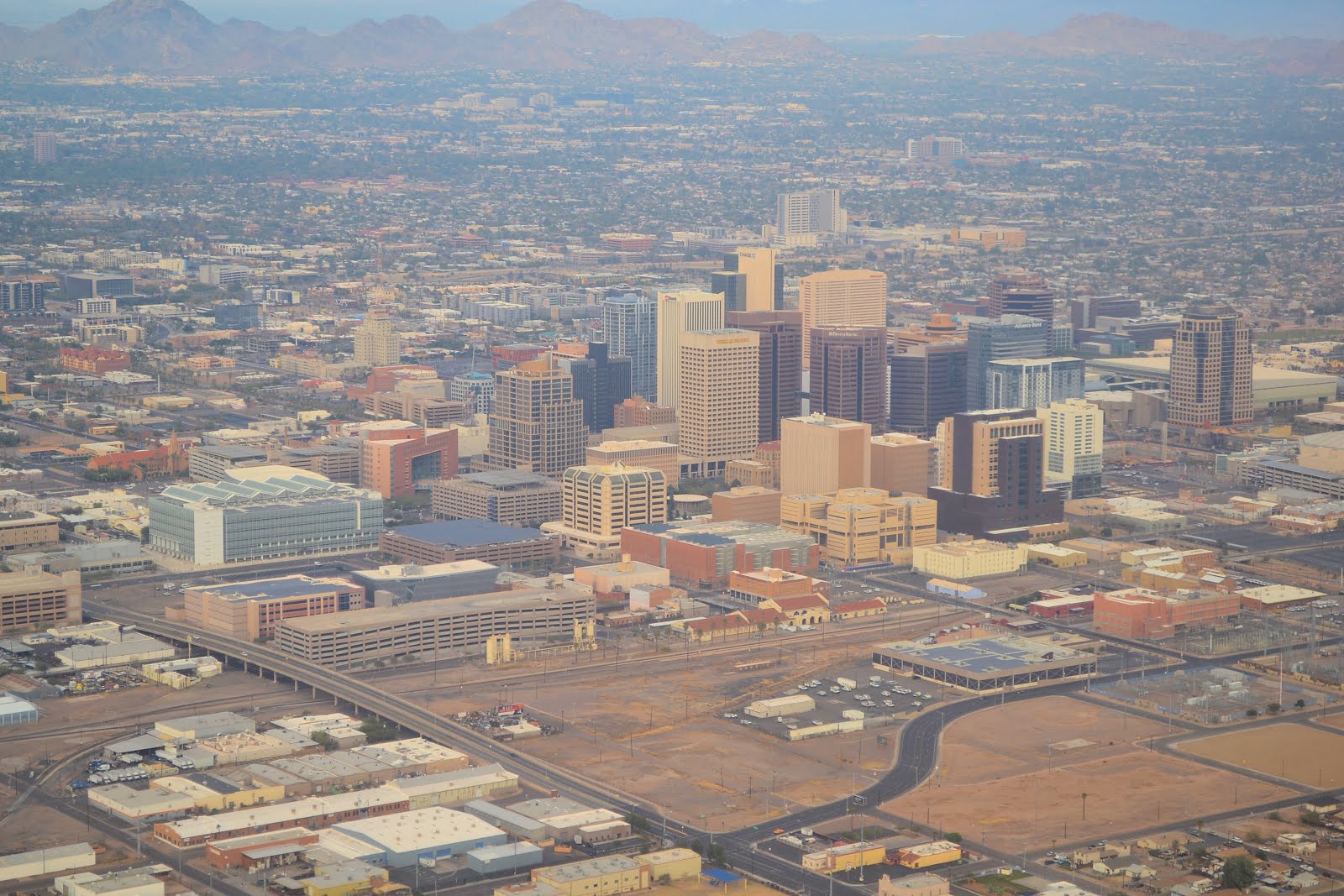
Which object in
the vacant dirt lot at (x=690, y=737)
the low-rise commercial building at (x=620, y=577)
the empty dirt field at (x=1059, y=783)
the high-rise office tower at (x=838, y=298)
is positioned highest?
the high-rise office tower at (x=838, y=298)

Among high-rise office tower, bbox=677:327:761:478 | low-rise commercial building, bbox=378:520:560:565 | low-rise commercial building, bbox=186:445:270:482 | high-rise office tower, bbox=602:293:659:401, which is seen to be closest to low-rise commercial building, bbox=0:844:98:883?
low-rise commercial building, bbox=378:520:560:565

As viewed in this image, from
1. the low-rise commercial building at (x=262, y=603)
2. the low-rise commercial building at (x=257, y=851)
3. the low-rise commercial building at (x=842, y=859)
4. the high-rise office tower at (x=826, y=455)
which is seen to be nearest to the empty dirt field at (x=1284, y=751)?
the low-rise commercial building at (x=842, y=859)

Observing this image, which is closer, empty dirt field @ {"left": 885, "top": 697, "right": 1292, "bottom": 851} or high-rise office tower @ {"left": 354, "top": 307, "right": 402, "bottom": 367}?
empty dirt field @ {"left": 885, "top": 697, "right": 1292, "bottom": 851}

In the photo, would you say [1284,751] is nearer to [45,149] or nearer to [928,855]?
[928,855]

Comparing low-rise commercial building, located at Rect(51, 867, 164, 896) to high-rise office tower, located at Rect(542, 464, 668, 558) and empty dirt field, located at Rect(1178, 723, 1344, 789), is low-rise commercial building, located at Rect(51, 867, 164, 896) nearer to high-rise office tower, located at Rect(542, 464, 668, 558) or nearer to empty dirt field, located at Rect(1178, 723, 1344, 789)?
empty dirt field, located at Rect(1178, 723, 1344, 789)

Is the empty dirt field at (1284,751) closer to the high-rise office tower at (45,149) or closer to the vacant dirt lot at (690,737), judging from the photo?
the vacant dirt lot at (690,737)

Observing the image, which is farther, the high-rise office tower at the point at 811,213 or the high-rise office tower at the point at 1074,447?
the high-rise office tower at the point at 811,213
